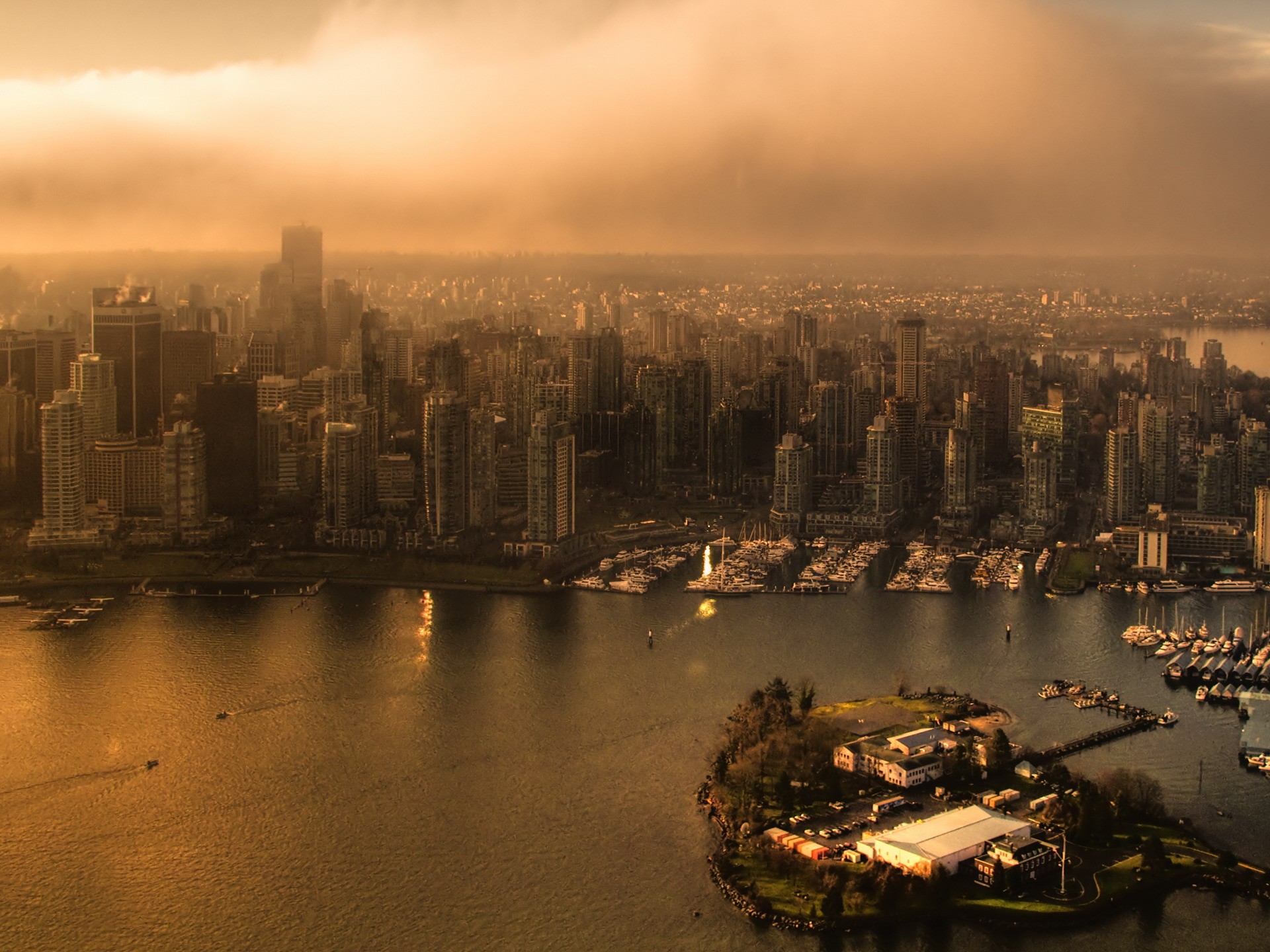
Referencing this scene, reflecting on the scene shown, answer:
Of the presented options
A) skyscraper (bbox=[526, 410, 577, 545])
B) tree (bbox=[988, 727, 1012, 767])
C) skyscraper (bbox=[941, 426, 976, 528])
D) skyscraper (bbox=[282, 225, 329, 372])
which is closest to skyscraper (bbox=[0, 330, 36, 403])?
skyscraper (bbox=[282, 225, 329, 372])

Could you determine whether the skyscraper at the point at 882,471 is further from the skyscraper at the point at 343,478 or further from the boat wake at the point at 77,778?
the boat wake at the point at 77,778

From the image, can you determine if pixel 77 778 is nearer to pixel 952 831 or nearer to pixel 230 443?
pixel 952 831

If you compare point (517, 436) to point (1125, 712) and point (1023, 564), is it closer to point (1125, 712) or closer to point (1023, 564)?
point (1023, 564)

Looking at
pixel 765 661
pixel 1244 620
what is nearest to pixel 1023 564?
pixel 1244 620

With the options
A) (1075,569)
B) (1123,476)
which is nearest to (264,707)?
(1075,569)

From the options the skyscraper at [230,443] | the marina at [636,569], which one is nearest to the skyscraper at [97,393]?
the skyscraper at [230,443]
